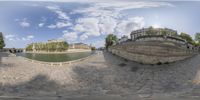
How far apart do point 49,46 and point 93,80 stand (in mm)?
831

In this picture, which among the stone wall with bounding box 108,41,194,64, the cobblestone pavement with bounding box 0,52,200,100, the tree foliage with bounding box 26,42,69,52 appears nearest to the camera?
the tree foliage with bounding box 26,42,69,52

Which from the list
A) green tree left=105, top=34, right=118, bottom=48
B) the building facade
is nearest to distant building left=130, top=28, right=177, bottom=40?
the building facade

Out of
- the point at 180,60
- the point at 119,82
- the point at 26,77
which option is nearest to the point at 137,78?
the point at 119,82

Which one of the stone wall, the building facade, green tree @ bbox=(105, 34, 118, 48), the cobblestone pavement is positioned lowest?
the cobblestone pavement

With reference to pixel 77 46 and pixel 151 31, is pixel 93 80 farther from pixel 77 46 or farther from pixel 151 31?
pixel 151 31

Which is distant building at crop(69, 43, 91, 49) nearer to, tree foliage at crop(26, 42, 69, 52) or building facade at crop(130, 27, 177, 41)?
tree foliage at crop(26, 42, 69, 52)

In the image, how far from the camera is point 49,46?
3391mm

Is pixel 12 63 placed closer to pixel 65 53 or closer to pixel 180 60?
pixel 65 53

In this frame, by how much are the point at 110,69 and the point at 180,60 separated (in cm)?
222

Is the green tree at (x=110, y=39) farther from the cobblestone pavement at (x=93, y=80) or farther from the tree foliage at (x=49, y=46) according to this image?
the tree foliage at (x=49, y=46)

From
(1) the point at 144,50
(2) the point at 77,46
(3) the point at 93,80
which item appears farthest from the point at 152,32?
(3) the point at 93,80

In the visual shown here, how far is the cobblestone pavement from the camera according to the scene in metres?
3.51

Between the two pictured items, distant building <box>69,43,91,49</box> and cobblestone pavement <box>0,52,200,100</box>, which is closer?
distant building <box>69,43,91,49</box>

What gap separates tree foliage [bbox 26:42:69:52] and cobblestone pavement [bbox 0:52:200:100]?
0.24 meters
